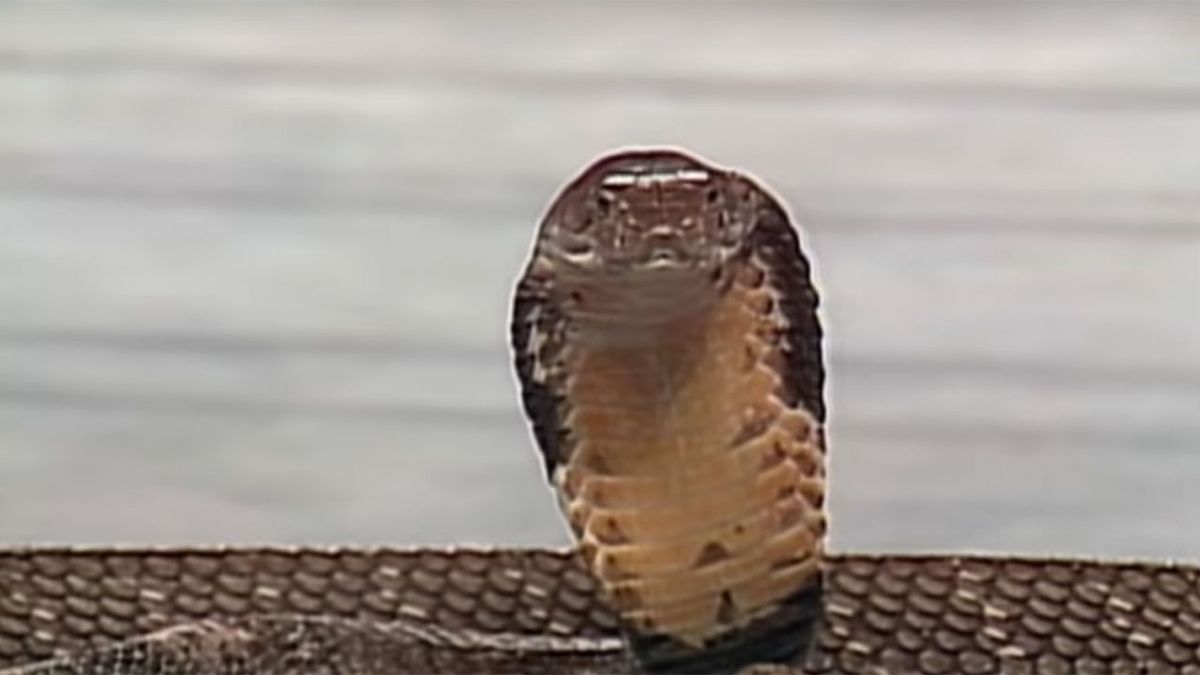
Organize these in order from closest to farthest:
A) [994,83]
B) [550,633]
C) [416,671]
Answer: [416,671]
[550,633]
[994,83]

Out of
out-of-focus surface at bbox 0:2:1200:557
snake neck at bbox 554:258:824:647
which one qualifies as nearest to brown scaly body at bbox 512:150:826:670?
snake neck at bbox 554:258:824:647

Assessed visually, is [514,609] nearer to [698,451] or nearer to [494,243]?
[698,451]

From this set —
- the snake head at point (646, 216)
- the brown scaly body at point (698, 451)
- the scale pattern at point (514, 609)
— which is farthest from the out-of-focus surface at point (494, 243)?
the snake head at point (646, 216)

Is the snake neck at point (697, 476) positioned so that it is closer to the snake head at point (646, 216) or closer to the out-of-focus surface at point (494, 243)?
the snake head at point (646, 216)

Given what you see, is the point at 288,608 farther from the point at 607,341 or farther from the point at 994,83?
the point at 994,83

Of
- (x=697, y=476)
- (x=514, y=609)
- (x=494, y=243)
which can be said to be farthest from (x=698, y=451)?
(x=494, y=243)

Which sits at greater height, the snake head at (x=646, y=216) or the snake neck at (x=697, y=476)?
the snake head at (x=646, y=216)

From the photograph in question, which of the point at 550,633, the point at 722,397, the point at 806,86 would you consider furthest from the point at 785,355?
the point at 806,86
